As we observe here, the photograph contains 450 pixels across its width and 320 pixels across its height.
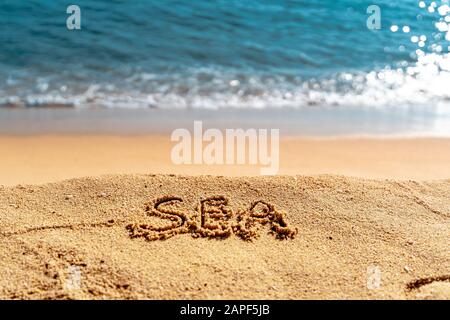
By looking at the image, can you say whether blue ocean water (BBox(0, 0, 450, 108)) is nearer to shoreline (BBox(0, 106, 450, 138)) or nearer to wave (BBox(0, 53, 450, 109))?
wave (BBox(0, 53, 450, 109))

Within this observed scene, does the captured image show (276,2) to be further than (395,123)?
Yes

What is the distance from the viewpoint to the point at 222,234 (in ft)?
8.27

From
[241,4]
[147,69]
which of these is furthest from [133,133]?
[241,4]

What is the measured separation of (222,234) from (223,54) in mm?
4731

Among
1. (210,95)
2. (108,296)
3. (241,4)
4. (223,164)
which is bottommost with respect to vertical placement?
(108,296)

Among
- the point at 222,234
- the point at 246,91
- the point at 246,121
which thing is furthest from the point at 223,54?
the point at 222,234

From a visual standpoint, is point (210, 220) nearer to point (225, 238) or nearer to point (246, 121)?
point (225, 238)

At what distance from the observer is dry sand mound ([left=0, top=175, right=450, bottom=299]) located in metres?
2.15

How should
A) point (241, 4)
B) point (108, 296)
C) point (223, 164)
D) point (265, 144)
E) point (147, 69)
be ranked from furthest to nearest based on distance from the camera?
point (241, 4)
point (147, 69)
point (265, 144)
point (223, 164)
point (108, 296)

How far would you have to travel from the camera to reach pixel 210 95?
556 centimetres

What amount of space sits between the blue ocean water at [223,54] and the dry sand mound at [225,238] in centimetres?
245

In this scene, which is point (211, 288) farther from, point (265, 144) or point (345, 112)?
point (345, 112)

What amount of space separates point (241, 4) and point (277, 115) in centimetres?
462

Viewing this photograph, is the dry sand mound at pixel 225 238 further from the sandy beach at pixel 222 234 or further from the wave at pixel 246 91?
the wave at pixel 246 91
